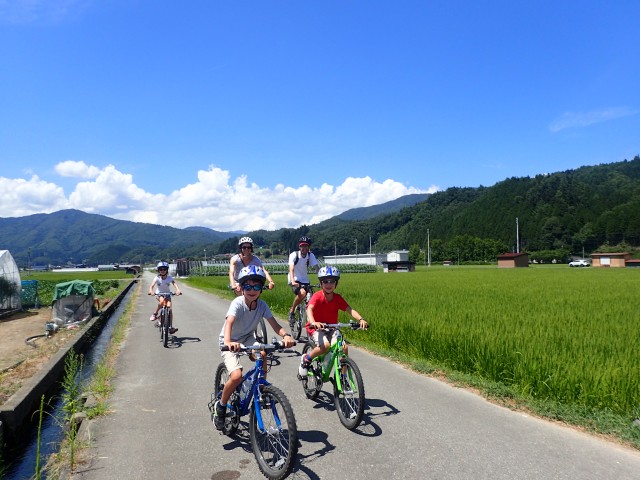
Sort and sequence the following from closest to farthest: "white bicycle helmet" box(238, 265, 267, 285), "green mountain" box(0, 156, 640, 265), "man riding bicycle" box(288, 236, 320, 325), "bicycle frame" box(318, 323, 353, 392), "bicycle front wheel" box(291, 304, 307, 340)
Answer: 1. "white bicycle helmet" box(238, 265, 267, 285)
2. "bicycle frame" box(318, 323, 353, 392)
3. "man riding bicycle" box(288, 236, 320, 325)
4. "bicycle front wheel" box(291, 304, 307, 340)
5. "green mountain" box(0, 156, 640, 265)

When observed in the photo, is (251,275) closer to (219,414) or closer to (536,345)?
(219,414)

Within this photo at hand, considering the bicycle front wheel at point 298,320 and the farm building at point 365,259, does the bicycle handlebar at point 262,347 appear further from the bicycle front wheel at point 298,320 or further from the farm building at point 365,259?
the farm building at point 365,259

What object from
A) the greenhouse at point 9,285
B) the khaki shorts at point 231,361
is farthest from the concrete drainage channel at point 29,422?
the greenhouse at point 9,285

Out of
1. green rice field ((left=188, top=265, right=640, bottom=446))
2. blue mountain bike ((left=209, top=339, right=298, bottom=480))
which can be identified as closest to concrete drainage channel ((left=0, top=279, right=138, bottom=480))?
blue mountain bike ((left=209, top=339, right=298, bottom=480))

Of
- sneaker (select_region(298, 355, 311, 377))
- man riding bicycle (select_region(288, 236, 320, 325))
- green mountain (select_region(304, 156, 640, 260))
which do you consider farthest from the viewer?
green mountain (select_region(304, 156, 640, 260))

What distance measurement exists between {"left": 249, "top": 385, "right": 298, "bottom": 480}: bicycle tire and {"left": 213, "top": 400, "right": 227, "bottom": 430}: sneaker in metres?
0.58

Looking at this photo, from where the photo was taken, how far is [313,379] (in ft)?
19.1

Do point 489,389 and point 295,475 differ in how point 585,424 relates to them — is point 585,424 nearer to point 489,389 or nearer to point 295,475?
point 489,389

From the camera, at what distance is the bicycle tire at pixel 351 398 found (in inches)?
183

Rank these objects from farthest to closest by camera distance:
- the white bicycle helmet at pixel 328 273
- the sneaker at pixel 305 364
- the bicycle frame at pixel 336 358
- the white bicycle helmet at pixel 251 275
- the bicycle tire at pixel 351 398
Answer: the sneaker at pixel 305 364 → the white bicycle helmet at pixel 328 273 → the bicycle frame at pixel 336 358 → the bicycle tire at pixel 351 398 → the white bicycle helmet at pixel 251 275

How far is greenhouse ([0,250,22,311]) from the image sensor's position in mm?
19438

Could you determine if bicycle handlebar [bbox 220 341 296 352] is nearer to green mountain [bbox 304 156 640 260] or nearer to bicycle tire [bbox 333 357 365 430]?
bicycle tire [bbox 333 357 365 430]

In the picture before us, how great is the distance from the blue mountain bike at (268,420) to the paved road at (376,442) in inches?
7.5

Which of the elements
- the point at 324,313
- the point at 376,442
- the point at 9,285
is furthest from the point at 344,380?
the point at 9,285
